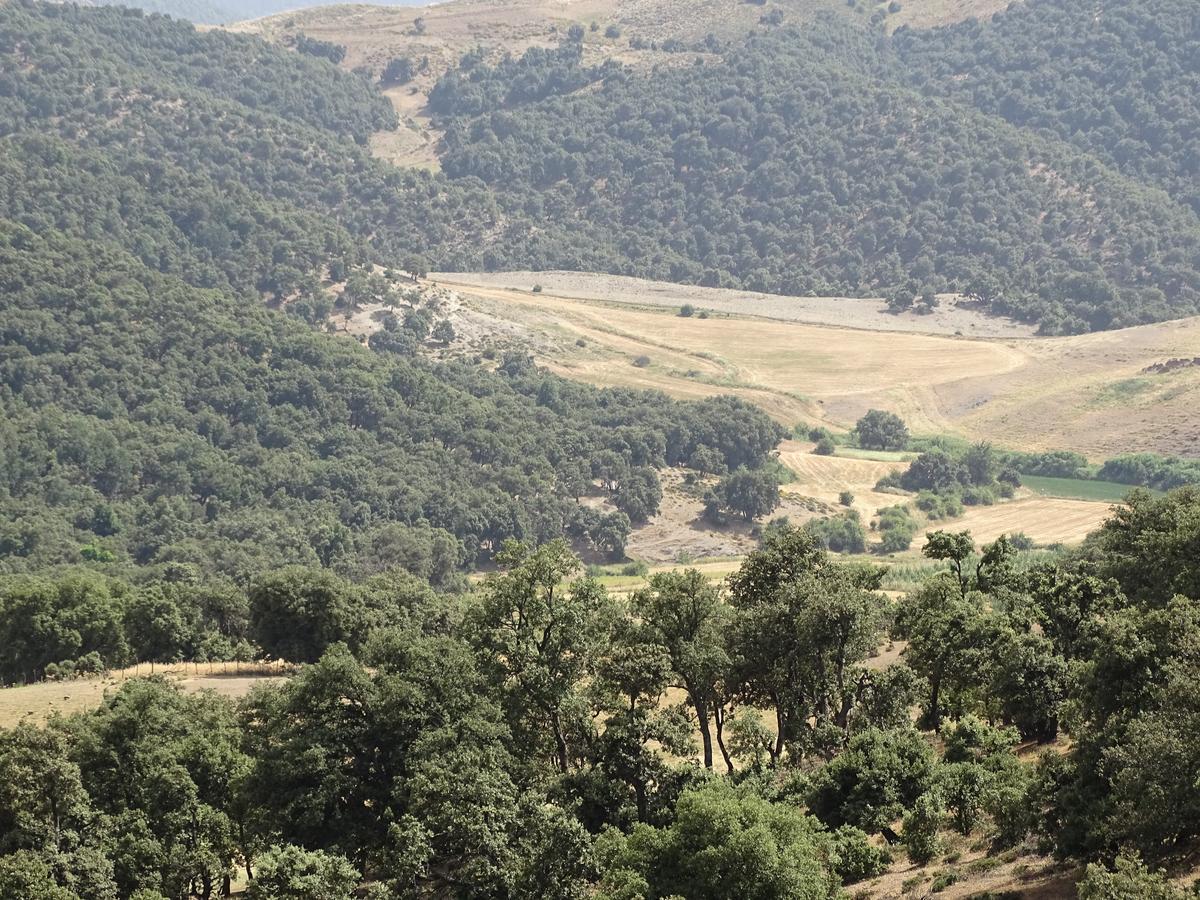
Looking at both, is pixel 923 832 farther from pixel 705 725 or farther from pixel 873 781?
pixel 705 725

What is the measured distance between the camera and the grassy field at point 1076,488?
187 m

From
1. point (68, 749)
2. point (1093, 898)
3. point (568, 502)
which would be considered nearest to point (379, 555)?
point (568, 502)

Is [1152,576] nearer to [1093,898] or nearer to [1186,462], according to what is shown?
[1093,898]

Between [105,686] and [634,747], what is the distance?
4430 centimetres

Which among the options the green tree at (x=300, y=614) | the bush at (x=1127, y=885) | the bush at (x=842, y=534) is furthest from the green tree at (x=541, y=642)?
the bush at (x=842, y=534)

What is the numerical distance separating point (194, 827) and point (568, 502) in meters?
119

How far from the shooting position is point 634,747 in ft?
184

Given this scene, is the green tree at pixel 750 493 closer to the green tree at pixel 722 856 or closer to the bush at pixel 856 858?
the bush at pixel 856 858

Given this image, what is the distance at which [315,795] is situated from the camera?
2247 inches

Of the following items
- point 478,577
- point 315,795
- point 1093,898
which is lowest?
point 478,577

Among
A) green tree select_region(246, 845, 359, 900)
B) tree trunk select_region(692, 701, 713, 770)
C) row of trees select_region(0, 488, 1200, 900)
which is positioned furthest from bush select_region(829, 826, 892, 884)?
green tree select_region(246, 845, 359, 900)

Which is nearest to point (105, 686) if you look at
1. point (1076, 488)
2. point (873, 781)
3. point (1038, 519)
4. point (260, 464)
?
point (873, 781)

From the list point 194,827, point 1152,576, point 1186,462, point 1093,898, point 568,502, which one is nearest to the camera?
point 1093,898

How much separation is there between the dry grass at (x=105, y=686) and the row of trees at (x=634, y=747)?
15837 millimetres
